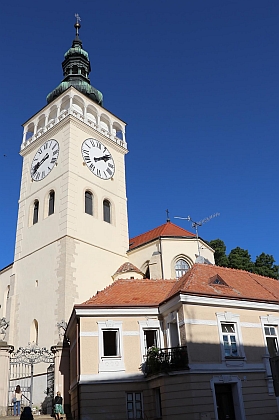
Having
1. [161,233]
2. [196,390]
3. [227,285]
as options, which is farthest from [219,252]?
[196,390]

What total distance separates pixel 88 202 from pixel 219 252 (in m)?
14.5

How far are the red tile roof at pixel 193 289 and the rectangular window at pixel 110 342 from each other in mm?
1113

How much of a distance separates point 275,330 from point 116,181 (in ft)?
61.8

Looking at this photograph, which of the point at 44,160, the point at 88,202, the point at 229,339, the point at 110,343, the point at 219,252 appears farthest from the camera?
the point at 219,252

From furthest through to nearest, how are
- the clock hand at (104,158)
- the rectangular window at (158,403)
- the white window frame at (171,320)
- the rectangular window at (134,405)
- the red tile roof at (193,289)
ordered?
1. the clock hand at (104,158)
2. the red tile roof at (193,289)
3. the white window frame at (171,320)
4. the rectangular window at (134,405)
5. the rectangular window at (158,403)

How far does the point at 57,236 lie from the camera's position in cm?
2841

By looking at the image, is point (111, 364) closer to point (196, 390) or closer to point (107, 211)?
point (196, 390)

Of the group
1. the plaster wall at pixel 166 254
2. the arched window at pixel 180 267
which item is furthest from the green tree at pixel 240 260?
the arched window at pixel 180 267

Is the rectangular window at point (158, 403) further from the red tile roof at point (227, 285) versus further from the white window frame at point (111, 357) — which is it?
the red tile roof at point (227, 285)

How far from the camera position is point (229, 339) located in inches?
677

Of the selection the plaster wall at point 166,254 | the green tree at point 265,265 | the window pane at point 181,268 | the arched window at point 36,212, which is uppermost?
the arched window at point 36,212

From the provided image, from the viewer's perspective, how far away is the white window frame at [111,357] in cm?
1699

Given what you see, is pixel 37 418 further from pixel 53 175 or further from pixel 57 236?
pixel 53 175

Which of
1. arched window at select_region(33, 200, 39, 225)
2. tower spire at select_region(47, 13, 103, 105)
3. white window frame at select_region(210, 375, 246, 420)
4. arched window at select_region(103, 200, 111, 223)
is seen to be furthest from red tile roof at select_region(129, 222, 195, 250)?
white window frame at select_region(210, 375, 246, 420)
